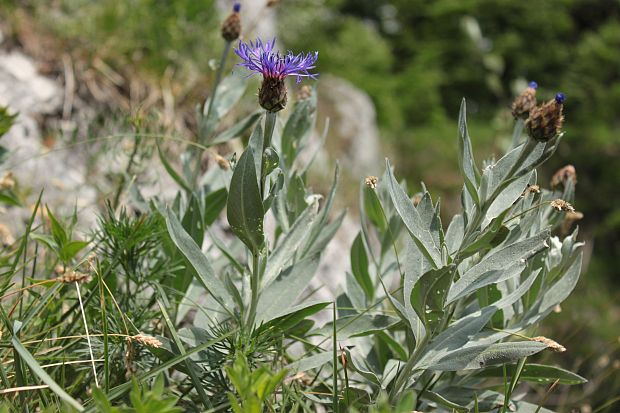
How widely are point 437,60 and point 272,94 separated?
33.4ft

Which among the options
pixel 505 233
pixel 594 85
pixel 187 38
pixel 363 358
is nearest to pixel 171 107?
pixel 187 38

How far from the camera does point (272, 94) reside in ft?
3.77

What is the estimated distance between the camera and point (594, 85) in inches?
352

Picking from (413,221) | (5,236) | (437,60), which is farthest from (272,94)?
(437,60)

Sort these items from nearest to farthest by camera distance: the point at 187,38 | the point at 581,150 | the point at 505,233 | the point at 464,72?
the point at 505,233
the point at 187,38
the point at 581,150
the point at 464,72

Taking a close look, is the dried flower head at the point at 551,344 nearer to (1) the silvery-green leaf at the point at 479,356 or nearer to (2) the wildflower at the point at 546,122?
(1) the silvery-green leaf at the point at 479,356

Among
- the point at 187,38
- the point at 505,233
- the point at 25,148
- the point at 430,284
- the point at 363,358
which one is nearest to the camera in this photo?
the point at 430,284

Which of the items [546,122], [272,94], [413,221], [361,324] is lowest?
[361,324]

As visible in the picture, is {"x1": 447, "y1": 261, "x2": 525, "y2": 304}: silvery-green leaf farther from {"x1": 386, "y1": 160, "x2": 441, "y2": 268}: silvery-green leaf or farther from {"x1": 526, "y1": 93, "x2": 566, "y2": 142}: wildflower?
{"x1": 526, "y1": 93, "x2": 566, "y2": 142}: wildflower

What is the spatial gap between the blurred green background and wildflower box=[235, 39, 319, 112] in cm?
194

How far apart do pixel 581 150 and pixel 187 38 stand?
6.39 m

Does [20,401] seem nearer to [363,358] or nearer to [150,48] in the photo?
[363,358]

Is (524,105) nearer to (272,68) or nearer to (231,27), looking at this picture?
(272,68)

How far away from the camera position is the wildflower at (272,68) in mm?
1152
